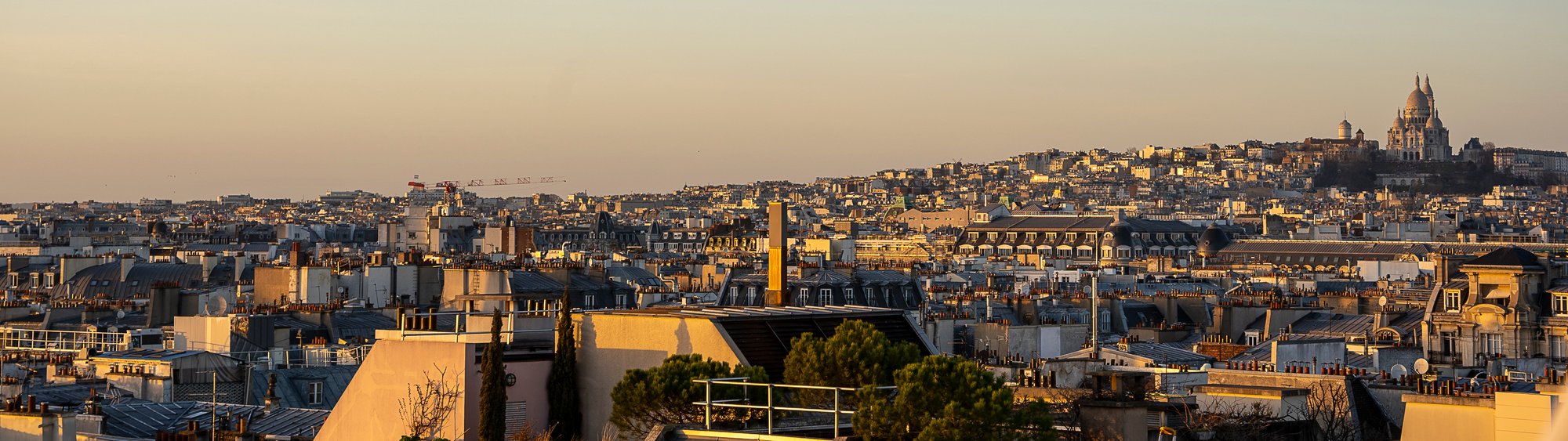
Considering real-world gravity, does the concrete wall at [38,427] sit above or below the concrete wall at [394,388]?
below

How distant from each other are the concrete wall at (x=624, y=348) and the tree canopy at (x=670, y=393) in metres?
0.78

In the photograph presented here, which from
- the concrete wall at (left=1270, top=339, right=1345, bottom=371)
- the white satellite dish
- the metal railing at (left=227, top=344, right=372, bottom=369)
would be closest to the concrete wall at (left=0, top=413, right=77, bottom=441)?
the metal railing at (left=227, top=344, right=372, bottom=369)

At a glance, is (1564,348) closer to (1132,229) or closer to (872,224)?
(1132,229)

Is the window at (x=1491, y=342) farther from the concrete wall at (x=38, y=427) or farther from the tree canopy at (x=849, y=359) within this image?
the concrete wall at (x=38, y=427)

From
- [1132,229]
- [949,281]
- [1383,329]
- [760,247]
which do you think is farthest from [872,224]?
[1383,329]

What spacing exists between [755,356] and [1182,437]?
296 centimetres

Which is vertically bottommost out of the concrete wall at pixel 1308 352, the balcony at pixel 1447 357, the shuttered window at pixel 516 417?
the shuttered window at pixel 516 417

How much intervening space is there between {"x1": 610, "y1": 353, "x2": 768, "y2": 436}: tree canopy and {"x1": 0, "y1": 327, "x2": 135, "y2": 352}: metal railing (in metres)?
14.3

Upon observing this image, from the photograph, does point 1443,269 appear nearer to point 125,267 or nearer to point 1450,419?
point 1450,419

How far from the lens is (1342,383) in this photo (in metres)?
18.0

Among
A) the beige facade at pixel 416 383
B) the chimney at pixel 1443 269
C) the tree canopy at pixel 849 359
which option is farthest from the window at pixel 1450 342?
the beige facade at pixel 416 383

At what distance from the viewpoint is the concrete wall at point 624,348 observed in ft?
53.3

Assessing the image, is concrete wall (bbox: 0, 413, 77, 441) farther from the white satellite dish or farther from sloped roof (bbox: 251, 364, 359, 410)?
the white satellite dish

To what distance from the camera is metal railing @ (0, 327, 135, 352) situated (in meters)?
29.6
